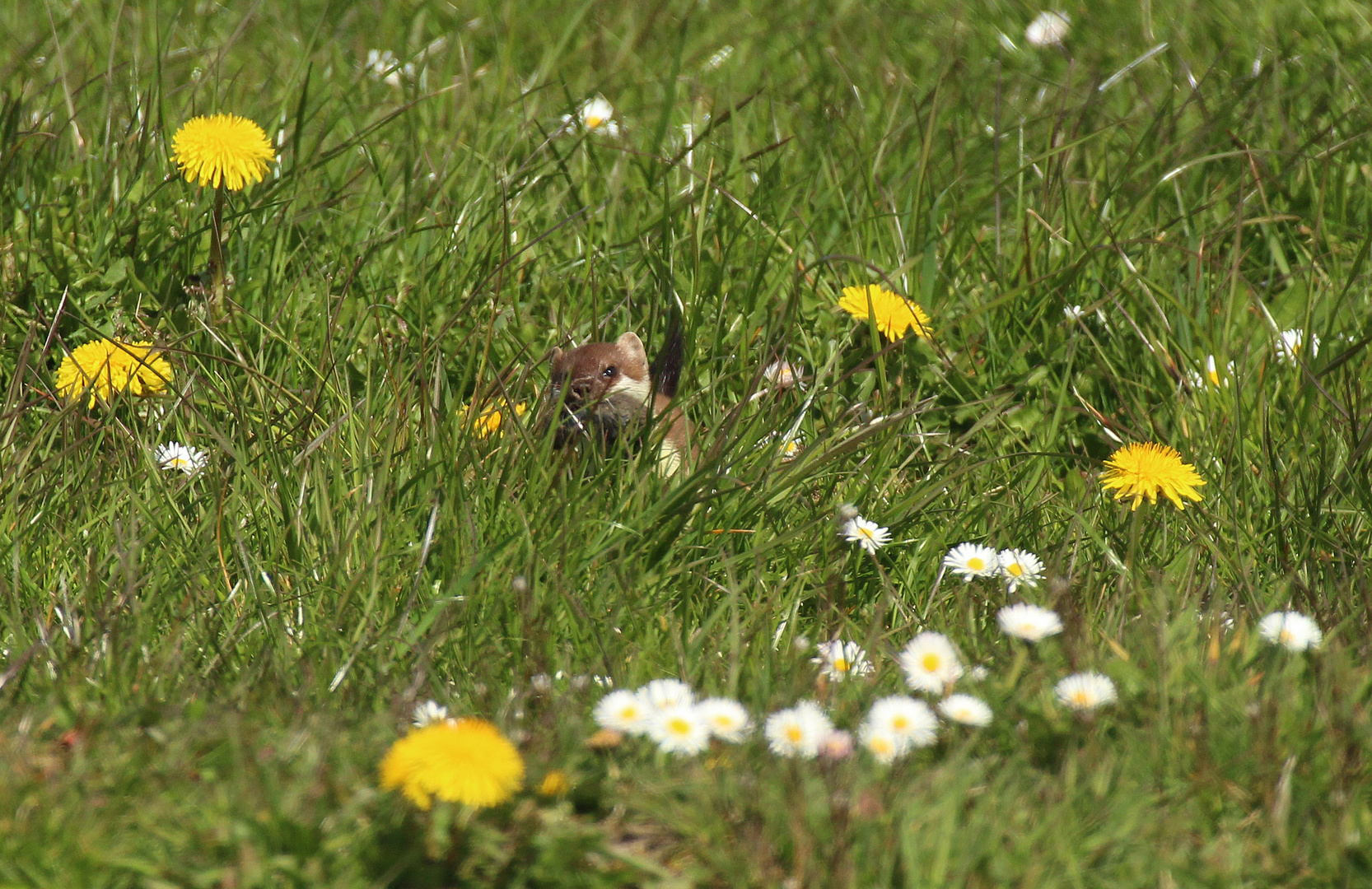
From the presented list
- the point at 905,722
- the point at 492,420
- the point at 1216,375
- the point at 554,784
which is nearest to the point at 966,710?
the point at 905,722

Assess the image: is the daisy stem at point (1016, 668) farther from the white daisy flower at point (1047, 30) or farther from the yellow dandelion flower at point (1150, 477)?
the white daisy flower at point (1047, 30)

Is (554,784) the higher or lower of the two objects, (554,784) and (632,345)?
the lower

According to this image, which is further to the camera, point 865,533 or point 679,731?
→ point 865,533

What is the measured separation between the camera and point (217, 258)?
11.9ft

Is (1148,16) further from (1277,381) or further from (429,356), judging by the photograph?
(429,356)

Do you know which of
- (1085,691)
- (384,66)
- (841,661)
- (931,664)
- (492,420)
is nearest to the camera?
(1085,691)

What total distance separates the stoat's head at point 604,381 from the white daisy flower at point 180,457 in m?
0.87

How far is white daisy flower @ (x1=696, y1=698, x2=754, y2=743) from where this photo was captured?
1993mm

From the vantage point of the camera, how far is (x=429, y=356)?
3.64 metres

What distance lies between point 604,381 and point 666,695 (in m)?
1.46

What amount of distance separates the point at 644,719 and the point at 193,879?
665 mm

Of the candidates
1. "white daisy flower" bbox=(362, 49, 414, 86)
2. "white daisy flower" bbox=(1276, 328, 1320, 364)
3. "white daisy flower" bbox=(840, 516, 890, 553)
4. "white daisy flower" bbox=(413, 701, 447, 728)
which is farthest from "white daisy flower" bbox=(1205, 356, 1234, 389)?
"white daisy flower" bbox=(362, 49, 414, 86)

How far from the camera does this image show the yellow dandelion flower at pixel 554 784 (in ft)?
6.19

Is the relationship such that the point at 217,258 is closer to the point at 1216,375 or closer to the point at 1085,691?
the point at 1085,691
